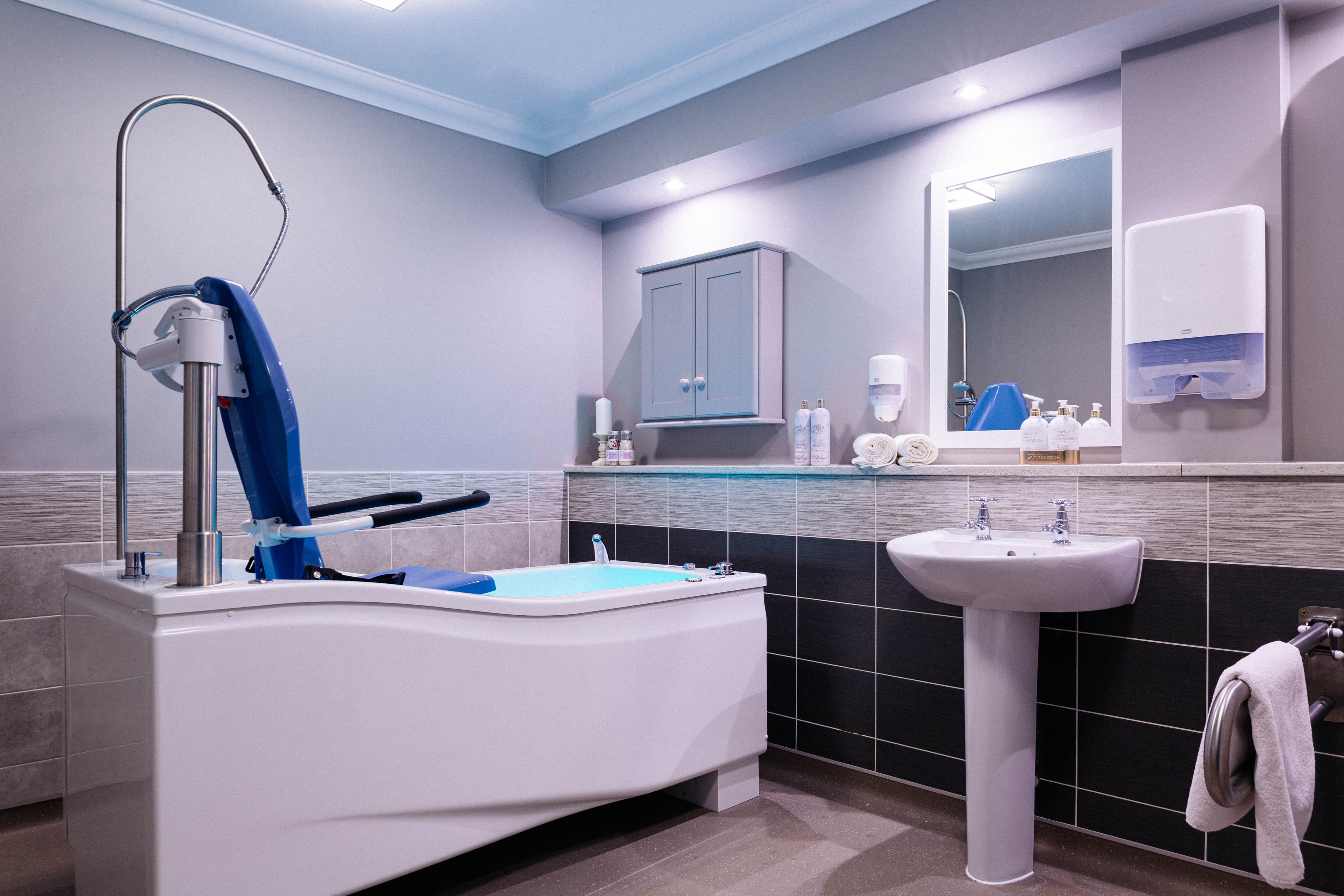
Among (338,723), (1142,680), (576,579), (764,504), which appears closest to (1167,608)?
(1142,680)

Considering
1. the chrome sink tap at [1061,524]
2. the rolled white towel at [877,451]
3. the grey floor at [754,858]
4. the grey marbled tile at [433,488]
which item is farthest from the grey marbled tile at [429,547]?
the chrome sink tap at [1061,524]

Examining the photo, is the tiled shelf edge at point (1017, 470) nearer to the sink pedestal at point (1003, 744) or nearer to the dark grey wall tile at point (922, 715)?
the sink pedestal at point (1003, 744)

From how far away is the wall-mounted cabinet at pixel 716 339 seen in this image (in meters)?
3.19

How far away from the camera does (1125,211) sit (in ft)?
7.70

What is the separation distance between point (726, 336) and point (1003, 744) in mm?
1755

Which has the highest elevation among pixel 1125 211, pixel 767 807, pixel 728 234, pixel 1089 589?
pixel 728 234

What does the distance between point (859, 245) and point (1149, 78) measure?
0.99 m

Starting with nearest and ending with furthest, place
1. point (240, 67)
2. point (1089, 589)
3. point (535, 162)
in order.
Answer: point (1089, 589) < point (240, 67) < point (535, 162)

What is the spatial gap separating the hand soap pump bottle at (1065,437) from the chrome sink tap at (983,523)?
0.71 ft

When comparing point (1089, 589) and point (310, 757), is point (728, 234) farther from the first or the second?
point (310, 757)

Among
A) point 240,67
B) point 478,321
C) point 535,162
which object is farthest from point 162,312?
point 535,162

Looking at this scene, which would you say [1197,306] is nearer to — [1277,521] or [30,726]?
[1277,521]

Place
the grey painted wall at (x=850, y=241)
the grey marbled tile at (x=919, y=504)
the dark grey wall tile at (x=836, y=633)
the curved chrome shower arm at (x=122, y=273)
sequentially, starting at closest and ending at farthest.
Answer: the curved chrome shower arm at (x=122, y=273) → the grey marbled tile at (x=919, y=504) → the grey painted wall at (x=850, y=241) → the dark grey wall tile at (x=836, y=633)

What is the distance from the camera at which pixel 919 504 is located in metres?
2.65
